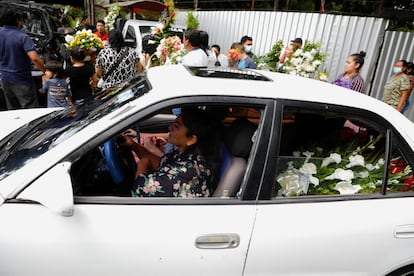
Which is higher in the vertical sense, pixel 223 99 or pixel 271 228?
pixel 223 99

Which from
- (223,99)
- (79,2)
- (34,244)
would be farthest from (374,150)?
(79,2)

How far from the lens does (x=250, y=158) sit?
179cm

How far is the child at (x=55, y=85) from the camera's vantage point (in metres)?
4.24

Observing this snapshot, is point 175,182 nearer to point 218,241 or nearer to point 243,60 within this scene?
point 218,241

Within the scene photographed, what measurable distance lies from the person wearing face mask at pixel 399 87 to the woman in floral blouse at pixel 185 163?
4.27 meters

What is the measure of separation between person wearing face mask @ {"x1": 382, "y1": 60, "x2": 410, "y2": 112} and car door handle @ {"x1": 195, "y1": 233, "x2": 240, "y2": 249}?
476 cm

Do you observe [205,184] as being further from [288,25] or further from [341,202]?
[288,25]

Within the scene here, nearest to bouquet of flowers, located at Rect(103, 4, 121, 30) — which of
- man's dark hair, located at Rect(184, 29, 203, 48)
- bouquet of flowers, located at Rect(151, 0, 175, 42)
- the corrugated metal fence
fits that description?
bouquet of flowers, located at Rect(151, 0, 175, 42)

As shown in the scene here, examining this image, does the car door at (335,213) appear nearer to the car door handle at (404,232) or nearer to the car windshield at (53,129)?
the car door handle at (404,232)

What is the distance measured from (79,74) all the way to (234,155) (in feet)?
9.95

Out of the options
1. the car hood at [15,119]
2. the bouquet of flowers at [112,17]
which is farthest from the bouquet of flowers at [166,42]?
the bouquet of flowers at [112,17]

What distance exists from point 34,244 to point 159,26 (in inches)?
210

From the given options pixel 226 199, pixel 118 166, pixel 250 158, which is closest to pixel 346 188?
pixel 250 158

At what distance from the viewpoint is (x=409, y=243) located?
1.89 meters
